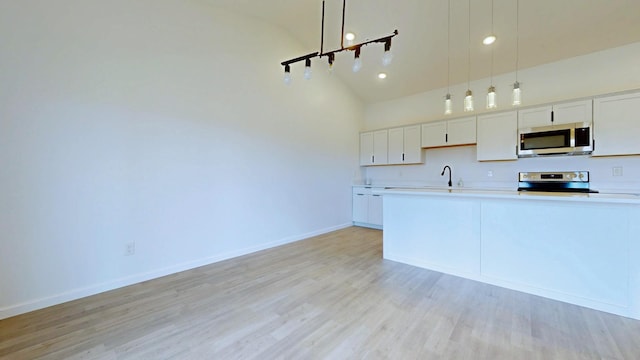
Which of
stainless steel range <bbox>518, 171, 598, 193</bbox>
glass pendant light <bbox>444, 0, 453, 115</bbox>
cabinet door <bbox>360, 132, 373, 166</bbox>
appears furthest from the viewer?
cabinet door <bbox>360, 132, 373, 166</bbox>

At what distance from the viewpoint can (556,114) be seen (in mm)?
3561

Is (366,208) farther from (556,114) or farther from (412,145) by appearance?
(556,114)

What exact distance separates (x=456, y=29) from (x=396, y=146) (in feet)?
7.13

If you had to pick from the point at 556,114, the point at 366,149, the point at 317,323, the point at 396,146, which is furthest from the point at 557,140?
the point at 317,323

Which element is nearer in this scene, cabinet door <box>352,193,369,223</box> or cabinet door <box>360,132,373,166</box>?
cabinet door <box>352,193,369,223</box>

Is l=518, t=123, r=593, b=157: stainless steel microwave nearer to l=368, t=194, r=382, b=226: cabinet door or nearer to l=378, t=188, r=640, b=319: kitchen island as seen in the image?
l=378, t=188, r=640, b=319: kitchen island

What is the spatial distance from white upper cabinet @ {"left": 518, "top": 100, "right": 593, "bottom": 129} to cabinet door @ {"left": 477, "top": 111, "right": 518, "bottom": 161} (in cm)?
12

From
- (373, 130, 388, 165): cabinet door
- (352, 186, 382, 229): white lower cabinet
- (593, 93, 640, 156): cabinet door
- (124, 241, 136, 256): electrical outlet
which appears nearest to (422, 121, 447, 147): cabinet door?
(373, 130, 388, 165): cabinet door

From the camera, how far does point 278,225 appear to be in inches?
162

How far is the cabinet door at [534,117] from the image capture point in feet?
→ 11.9

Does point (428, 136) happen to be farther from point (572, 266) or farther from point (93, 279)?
point (93, 279)

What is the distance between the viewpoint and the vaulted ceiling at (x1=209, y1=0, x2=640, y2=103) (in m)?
3.00

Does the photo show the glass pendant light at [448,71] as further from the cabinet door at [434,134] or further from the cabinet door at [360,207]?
the cabinet door at [360,207]

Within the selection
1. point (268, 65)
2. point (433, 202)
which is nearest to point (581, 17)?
point (433, 202)
